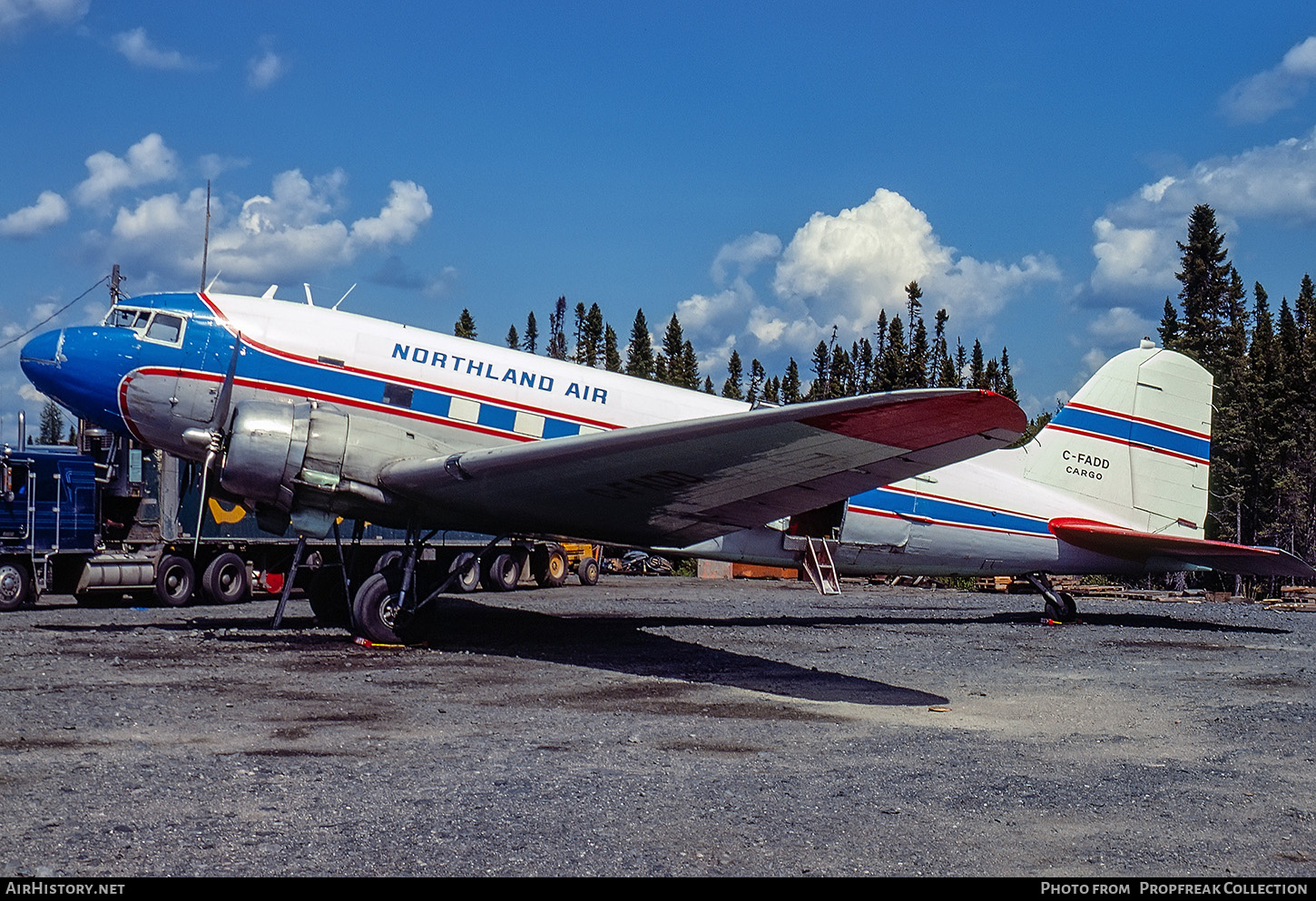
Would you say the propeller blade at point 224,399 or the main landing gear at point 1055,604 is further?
the main landing gear at point 1055,604

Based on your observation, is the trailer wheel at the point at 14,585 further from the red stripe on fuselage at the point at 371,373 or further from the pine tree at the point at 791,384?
the pine tree at the point at 791,384

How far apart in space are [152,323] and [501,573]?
15.0 m

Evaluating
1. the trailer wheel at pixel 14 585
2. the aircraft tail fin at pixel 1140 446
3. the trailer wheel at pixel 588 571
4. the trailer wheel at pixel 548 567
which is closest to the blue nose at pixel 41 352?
the trailer wheel at pixel 14 585

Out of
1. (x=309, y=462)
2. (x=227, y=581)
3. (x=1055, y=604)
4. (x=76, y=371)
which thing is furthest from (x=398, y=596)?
(x=227, y=581)

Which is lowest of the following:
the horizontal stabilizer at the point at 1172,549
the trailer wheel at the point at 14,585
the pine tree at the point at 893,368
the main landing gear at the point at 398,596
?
the trailer wheel at the point at 14,585

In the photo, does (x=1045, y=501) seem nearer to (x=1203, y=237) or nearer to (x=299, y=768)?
(x=299, y=768)

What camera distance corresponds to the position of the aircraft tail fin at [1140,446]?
612 inches

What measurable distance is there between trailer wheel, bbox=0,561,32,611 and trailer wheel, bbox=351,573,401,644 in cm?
1026

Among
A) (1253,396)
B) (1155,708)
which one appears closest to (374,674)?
(1155,708)

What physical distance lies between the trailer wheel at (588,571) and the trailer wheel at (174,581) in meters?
13.6

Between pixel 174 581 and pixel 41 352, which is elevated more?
pixel 41 352

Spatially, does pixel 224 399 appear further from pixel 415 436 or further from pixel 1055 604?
pixel 1055 604

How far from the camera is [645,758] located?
19.9 ft
